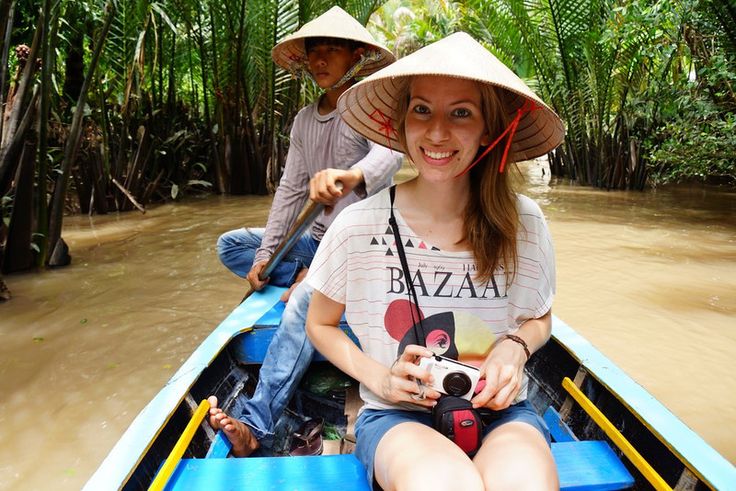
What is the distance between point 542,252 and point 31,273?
13.6ft

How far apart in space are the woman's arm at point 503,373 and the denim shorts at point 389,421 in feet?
0.25

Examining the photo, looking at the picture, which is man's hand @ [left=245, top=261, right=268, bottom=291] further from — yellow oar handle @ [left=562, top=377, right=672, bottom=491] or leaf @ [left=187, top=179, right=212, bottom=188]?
leaf @ [left=187, top=179, right=212, bottom=188]

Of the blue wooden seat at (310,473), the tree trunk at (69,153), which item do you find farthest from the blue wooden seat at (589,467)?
the tree trunk at (69,153)

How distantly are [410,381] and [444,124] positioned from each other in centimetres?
55

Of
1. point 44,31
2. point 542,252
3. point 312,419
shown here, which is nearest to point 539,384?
point 312,419

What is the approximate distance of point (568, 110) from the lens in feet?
31.9

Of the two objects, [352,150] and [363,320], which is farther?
[352,150]

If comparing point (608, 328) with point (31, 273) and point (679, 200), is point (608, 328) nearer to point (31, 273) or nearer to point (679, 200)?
point (31, 273)

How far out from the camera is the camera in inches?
43.8

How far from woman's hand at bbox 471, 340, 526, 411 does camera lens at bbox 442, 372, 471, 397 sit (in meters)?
0.05

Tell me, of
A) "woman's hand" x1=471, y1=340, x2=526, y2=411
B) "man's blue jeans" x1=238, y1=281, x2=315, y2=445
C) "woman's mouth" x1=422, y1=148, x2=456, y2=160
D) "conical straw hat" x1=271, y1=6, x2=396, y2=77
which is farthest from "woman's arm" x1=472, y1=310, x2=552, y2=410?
"conical straw hat" x1=271, y1=6, x2=396, y2=77

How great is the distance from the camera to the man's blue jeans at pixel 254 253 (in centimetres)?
255

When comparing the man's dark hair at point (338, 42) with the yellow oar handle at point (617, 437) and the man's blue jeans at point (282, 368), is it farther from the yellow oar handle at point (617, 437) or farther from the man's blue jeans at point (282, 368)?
the yellow oar handle at point (617, 437)

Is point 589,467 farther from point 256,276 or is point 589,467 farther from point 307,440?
point 256,276
